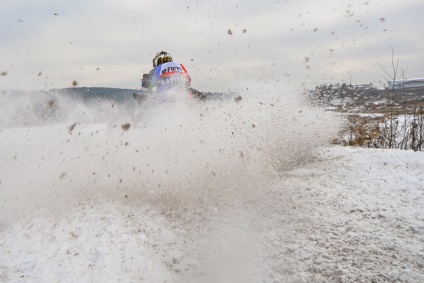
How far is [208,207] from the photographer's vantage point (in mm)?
5004

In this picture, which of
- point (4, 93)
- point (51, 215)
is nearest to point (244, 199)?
point (51, 215)

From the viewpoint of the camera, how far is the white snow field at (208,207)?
3.36 meters

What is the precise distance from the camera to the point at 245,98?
32.2ft

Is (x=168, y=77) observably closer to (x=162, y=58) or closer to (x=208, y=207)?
(x=162, y=58)

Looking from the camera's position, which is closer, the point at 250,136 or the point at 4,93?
the point at 250,136

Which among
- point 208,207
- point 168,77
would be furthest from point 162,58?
point 208,207

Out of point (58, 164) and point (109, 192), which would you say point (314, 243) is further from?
point (58, 164)

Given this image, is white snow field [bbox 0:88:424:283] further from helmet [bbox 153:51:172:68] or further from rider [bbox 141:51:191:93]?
helmet [bbox 153:51:172:68]

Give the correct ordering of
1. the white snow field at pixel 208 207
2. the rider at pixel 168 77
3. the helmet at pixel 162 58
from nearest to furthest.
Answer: the white snow field at pixel 208 207 → the rider at pixel 168 77 → the helmet at pixel 162 58

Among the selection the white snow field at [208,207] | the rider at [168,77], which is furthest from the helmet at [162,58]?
the white snow field at [208,207]

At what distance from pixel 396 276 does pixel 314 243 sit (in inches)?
33.9

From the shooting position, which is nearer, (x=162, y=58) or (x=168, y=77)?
(x=168, y=77)

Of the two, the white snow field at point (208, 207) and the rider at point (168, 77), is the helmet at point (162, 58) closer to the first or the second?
the rider at point (168, 77)

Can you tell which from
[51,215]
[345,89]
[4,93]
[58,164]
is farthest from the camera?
[4,93]
